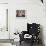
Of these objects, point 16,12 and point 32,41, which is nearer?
point 32,41

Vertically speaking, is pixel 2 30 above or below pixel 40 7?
below

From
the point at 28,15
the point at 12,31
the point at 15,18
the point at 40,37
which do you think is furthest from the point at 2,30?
the point at 40,37

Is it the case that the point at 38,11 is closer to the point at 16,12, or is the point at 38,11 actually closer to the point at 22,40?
the point at 16,12

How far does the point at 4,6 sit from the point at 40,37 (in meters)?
1.36

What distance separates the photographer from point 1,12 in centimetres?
339

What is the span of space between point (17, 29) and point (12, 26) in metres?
0.17

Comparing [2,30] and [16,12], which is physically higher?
[16,12]

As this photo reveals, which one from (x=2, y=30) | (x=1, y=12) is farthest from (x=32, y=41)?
(x=1, y=12)

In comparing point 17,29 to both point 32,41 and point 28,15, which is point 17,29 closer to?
point 28,15

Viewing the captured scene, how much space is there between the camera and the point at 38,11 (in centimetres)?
330

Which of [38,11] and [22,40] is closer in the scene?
[22,40]

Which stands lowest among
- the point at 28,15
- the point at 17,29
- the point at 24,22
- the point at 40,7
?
the point at 17,29

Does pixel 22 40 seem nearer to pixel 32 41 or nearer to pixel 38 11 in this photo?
pixel 32 41

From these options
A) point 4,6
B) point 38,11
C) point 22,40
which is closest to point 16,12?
point 4,6
